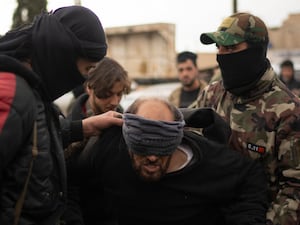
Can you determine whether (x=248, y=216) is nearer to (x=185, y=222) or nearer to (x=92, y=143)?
(x=185, y=222)

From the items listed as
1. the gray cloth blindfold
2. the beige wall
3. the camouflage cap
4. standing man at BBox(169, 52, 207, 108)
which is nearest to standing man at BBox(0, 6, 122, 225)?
the gray cloth blindfold

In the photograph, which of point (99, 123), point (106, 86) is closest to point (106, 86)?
point (106, 86)

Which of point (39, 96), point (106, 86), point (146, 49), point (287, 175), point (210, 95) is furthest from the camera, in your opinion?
point (146, 49)

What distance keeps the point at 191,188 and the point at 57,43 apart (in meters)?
0.81

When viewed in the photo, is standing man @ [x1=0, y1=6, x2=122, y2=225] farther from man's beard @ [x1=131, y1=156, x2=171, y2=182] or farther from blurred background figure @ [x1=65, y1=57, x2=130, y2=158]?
blurred background figure @ [x1=65, y1=57, x2=130, y2=158]

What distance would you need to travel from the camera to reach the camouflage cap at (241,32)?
8.24 ft

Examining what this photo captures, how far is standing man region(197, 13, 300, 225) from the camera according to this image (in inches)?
88.0

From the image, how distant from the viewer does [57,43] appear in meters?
1.79

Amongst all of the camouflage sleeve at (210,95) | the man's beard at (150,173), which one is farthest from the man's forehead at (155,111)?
the camouflage sleeve at (210,95)

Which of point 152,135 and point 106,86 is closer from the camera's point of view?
point 152,135

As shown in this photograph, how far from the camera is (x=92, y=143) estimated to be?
91.4 inches

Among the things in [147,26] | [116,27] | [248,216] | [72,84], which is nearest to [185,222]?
[248,216]

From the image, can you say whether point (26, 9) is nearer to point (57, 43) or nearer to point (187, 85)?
point (187, 85)

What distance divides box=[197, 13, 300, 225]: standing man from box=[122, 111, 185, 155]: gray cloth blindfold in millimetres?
513
